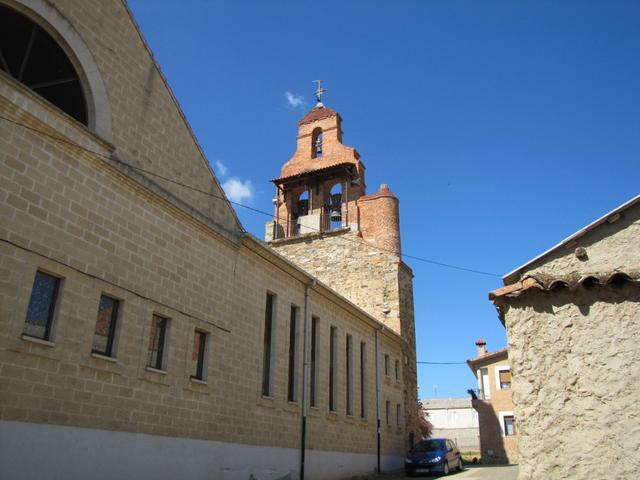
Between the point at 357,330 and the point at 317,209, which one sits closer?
the point at 357,330

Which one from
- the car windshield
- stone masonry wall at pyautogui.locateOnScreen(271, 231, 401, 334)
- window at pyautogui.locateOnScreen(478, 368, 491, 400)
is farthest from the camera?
window at pyautogui.locateOnScreen(478, 368, 491, 400)

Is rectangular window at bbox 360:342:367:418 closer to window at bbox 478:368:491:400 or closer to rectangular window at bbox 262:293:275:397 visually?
rectangular window at bbox 262:293:275:397

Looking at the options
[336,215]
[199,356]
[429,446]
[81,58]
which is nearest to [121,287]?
[199,356]

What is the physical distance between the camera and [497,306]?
24.6ft

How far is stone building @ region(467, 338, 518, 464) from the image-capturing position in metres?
28.2

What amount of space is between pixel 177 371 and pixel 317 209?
17.4 metres

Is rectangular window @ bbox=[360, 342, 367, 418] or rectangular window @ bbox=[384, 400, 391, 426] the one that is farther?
rectangular window @ bbox=[384, 400, 391, 426]

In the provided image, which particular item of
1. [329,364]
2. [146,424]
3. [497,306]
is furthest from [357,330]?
[497,306]

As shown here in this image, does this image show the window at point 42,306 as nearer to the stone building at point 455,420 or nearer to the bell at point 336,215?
the bell at point 336,215

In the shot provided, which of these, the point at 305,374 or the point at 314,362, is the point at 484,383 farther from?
the point at 305,374

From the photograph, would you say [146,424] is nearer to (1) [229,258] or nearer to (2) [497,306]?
(1) [229,258]

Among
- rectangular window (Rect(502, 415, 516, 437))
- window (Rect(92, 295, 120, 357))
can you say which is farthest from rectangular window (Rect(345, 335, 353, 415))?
rectangular window (Rect(502, 415, 516, 437))

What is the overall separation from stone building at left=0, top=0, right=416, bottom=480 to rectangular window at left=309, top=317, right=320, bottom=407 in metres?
1.18

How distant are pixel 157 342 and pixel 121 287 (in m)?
1.51
